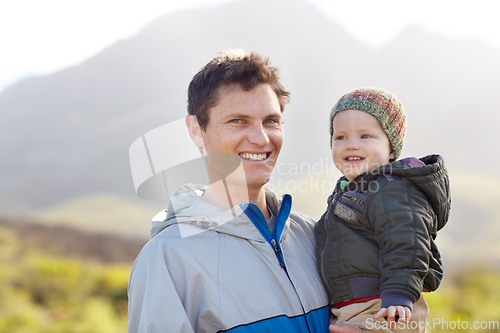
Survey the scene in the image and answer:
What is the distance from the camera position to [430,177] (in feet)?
7.38

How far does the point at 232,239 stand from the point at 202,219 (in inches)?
6.5

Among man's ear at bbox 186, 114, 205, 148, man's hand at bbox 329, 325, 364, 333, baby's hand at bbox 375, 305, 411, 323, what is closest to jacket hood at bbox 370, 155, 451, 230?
baby's hand at bbox 375, 305, 411, 323

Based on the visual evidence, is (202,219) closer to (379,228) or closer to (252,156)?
(252,156)

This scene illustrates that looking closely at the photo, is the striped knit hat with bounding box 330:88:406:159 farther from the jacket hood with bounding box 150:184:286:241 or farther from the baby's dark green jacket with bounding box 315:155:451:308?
the jacket hood with bounding box 150:184:286:241

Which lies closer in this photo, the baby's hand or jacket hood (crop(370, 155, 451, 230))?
the baby's hand

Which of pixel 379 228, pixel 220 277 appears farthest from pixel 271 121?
pixel 220 277

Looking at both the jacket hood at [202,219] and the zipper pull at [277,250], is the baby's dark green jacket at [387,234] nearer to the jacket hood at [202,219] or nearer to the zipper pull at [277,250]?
the zipper pull at [277,250]

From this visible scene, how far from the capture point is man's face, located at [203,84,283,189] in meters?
2.33

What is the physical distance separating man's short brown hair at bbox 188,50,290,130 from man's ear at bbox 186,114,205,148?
0.13 feet

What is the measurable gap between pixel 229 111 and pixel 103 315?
795 cm

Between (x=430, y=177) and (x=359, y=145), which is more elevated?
(x=359, y=145)

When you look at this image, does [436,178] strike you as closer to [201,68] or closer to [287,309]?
[287,309]

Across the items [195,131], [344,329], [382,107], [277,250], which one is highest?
[382,107]

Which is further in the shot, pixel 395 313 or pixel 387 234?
pixel 387 234
